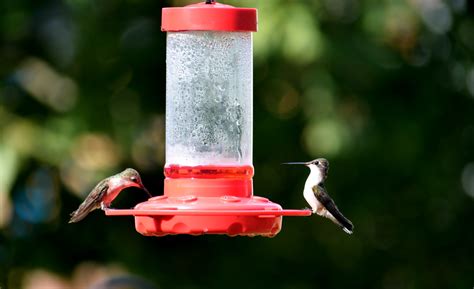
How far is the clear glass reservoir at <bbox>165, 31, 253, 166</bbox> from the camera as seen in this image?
6680 mm

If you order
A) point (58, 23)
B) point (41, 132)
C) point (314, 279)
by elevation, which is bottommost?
point (314, 279)

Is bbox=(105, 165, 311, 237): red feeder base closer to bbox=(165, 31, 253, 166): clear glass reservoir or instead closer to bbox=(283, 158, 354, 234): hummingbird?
bbox=(165, 31, 253, 166): clear glass reservoir

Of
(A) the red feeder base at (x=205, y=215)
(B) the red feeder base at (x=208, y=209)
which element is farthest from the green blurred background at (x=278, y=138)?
(A) the red feeder base at (x=205, y=215)

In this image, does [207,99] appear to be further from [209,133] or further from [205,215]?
[205,215]

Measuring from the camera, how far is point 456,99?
40.6 ft

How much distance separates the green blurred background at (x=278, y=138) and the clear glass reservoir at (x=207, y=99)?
3410 millimetres

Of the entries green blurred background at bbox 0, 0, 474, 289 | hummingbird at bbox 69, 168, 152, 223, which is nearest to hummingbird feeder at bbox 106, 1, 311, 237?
hummingbird at bbox 69, 168, 152, 223

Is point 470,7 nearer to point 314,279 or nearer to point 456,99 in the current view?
point 456,99

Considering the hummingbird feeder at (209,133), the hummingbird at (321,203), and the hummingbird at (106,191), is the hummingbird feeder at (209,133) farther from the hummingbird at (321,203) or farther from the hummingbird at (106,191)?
the hummingbird at (321,203)

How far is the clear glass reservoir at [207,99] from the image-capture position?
21.9 ft

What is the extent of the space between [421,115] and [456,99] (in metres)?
0.52

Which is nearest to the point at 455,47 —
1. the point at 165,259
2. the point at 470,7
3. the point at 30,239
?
the point at 470,7

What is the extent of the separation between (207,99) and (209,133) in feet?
0.55

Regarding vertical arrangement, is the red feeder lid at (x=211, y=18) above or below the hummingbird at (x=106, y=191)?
above
